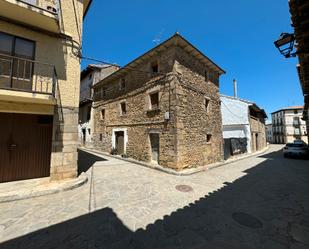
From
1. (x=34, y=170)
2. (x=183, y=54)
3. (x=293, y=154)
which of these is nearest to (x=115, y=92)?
(x=183, y=54)

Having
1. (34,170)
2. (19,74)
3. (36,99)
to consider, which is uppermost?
(19,74)

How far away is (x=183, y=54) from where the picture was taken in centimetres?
891

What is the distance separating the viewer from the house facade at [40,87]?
520 cm

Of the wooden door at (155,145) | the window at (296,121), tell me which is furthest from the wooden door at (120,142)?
the window at (296,121)

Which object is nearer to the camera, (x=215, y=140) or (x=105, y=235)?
(x=105, y=235)

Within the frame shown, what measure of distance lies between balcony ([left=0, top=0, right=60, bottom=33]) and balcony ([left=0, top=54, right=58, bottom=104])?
1.34 m

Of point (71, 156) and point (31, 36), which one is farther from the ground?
point (31, 36)

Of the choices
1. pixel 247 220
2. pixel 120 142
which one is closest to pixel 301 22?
pixel 247 220

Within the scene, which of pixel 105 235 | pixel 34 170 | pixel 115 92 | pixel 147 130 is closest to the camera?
pixel 105 235

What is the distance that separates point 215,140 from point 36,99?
10.8 metres

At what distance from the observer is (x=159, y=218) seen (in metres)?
3.65

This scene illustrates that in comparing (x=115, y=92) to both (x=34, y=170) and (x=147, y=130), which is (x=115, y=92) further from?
(x=34, y=170)

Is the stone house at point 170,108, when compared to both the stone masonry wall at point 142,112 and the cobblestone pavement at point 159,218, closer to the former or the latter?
the stone masonry wall at point 142,112

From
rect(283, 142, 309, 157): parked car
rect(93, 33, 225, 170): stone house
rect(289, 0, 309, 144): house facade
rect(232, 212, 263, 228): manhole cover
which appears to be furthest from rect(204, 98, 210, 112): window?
rect(283, 142, 309, 157): parked car
